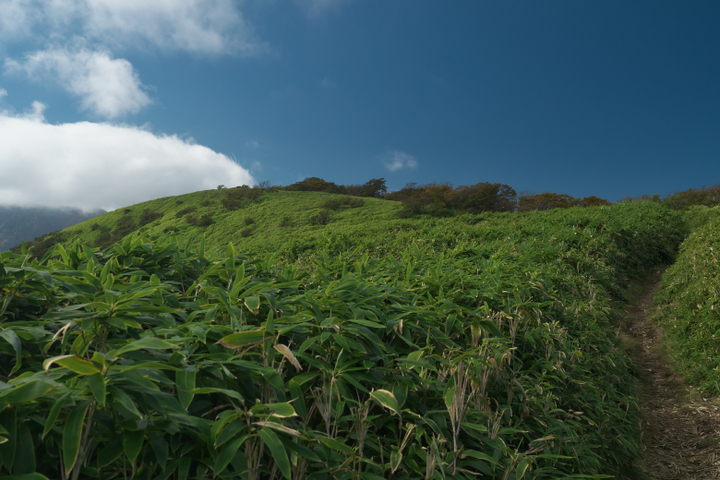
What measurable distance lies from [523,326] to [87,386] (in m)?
2.67

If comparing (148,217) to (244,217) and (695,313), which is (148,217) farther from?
(695,313)

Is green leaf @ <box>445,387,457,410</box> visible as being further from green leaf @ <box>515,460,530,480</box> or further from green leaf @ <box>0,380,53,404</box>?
green leaf @ <box>0,380,53,404</box>

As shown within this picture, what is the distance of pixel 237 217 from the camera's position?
77.9ft

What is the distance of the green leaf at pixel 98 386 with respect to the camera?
0.81 metres

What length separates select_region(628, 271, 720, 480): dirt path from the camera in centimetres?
292

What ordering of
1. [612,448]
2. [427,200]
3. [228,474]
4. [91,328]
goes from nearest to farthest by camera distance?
[228,474] < [91,328] < [612,448] < [427,200]

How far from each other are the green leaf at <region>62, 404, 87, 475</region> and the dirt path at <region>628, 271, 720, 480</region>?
3693mm

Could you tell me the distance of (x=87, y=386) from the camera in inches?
36.4

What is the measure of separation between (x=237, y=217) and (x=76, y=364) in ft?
79.1

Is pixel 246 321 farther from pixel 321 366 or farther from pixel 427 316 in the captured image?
pixel 427 316

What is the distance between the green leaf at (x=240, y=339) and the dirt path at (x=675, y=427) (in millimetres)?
3305

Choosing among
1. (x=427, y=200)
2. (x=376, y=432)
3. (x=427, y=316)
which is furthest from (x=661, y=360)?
(x=427, y=200)

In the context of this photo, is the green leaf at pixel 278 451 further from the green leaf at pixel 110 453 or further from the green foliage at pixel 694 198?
the green foliage at pixel 694 198

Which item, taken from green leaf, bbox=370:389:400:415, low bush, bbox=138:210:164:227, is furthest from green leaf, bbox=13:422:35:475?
low bush, bbox=138:210:164:227
